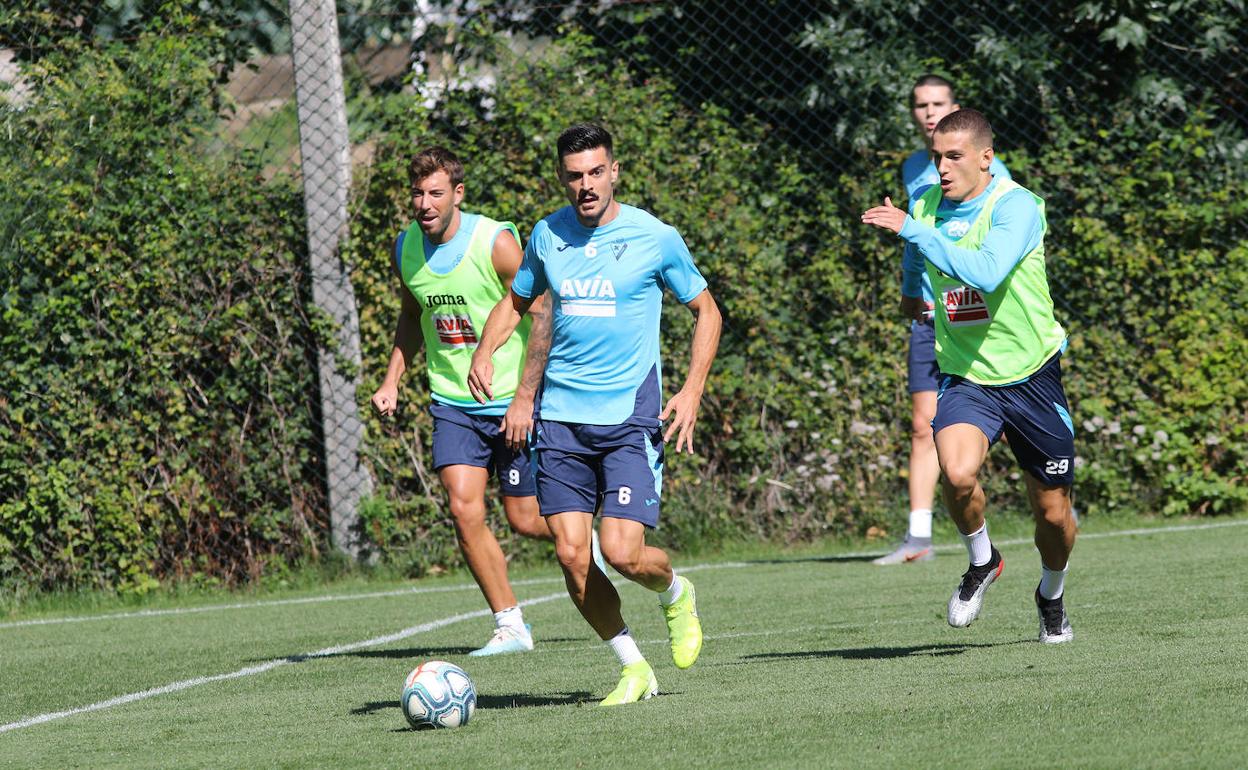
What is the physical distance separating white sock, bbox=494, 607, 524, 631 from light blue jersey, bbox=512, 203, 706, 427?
1.73 m

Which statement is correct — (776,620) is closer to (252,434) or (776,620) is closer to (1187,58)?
(252,434)

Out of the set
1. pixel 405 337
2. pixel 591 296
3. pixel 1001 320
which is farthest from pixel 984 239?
pixel 405 337

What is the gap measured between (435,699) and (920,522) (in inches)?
198

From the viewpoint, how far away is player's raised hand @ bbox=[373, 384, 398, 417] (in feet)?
24.3

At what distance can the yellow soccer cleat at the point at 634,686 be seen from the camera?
17.9ft

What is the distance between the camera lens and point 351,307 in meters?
10.8

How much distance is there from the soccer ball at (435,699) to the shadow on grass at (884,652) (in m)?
1.62

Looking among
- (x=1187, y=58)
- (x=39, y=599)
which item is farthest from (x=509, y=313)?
(x=1187, y=58)

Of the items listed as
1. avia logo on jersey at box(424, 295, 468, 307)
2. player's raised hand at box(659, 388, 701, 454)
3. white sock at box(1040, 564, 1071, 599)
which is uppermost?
avia logo on jersey at box(424, 295, 468, 307)

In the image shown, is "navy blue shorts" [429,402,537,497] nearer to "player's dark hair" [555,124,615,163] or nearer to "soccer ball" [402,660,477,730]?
"player's dark hair" [555,124,615,163]

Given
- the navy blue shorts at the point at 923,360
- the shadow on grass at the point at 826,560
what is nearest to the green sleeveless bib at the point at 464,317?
the navy blue shorts at the point at 923,360

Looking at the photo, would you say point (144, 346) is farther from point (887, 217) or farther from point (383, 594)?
point (887, 217)

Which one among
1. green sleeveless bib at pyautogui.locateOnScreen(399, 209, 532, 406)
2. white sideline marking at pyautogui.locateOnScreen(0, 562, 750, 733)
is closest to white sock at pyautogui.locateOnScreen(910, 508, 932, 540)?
white sideline marking at pyautogui.locateOnScreen(0, 562, 750, 733)

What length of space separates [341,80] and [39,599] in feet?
12.3
